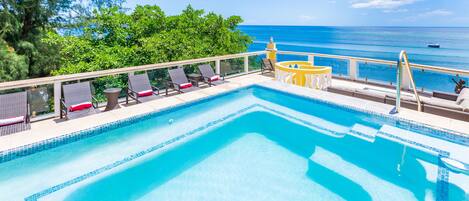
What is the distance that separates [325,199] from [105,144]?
3278 millimetres

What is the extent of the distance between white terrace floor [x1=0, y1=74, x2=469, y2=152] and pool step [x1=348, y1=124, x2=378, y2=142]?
0.45 meters

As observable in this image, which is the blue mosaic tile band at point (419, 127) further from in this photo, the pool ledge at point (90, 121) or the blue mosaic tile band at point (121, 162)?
the pool ledge at point (90, 121)

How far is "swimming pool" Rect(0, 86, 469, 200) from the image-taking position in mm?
3389

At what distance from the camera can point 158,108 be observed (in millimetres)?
5500

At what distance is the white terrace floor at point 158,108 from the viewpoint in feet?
13.5

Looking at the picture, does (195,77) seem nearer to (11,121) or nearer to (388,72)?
(11,121)

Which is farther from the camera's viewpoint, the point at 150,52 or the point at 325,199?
the point at 150,52

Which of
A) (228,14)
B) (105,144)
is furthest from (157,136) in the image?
(228,14)

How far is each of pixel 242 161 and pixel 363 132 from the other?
7.38ft

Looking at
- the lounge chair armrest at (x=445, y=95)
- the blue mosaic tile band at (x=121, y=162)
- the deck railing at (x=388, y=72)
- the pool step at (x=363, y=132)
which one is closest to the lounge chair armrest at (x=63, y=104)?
the blue mosaic tile band at (x=121, y=162)

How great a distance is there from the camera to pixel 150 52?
1105 cm

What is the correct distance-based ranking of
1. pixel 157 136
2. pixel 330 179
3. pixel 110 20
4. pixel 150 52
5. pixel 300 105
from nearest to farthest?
pixel 330 179, pixel 157 136, pixel 300 105, pixel 150 52, pixel 110 20

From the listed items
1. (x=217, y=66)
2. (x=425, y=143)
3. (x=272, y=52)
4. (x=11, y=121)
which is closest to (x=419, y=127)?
(x=425, y=143)

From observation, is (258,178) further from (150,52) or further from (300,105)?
(150,52)
